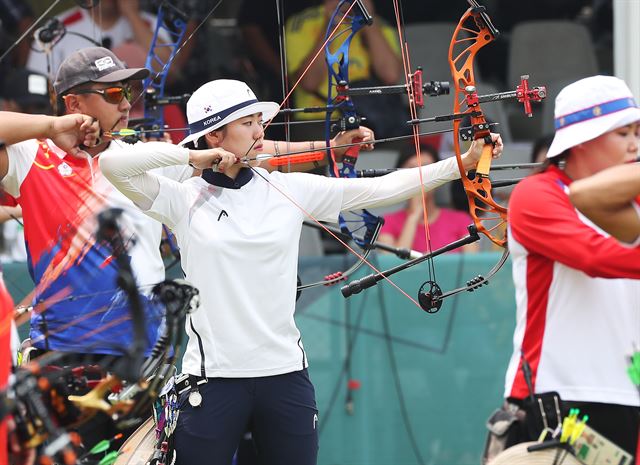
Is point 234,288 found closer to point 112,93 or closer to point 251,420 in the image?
point 251,420

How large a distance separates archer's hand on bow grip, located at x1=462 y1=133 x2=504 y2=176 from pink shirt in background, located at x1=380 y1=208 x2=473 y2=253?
1975 millimetres

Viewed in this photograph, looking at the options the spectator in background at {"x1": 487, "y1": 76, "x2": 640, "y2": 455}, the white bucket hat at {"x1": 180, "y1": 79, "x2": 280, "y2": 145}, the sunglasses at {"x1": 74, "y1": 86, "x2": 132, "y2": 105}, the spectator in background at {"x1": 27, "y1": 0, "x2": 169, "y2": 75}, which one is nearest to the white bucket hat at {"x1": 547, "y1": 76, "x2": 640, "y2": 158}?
the spectator in background at {"x1": 487, "y1": 76, "x2": 640, "y2": 455}

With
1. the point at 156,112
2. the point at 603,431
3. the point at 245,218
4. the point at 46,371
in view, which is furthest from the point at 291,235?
the point at 156,112

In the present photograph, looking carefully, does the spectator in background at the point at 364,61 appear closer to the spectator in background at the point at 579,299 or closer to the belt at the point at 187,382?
the belt at the point at 187,382

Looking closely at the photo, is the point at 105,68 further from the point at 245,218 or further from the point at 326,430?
the point at 326,430

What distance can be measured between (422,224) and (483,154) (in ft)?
7.38

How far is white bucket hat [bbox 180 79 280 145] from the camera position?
13.3 ft

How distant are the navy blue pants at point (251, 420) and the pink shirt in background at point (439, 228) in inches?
89.0

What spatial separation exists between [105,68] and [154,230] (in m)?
0.62

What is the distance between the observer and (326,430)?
231 inches

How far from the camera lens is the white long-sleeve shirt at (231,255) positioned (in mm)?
3834

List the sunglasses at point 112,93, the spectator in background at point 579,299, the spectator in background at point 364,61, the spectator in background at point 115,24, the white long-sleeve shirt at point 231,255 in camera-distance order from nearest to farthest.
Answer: the spectator in background at point 579,299, the white long-sleeve shirt at point 231,255, the sunglasses at point 112,93, the spectator in background at point 364,61, the spectator in background at point 115,24

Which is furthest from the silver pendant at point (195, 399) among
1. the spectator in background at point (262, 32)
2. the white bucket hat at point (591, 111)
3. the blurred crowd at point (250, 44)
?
the spectator in background at point (262, 32)

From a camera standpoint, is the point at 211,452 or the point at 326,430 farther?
the point at 326,430
